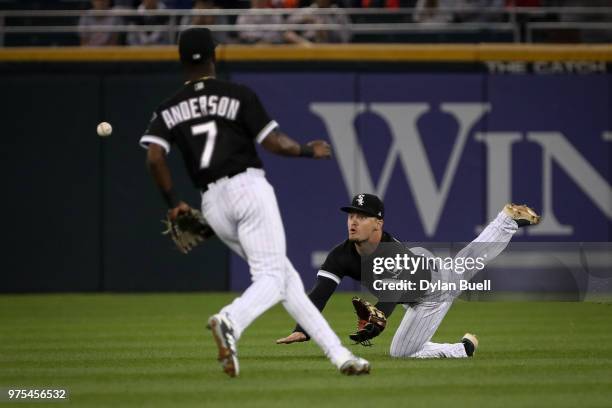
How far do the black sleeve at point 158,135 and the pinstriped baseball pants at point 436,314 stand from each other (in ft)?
7.43

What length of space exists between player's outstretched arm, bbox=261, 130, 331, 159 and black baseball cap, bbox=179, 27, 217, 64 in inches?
25.3

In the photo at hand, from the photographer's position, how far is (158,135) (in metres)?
7.57

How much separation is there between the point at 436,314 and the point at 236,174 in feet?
6.76

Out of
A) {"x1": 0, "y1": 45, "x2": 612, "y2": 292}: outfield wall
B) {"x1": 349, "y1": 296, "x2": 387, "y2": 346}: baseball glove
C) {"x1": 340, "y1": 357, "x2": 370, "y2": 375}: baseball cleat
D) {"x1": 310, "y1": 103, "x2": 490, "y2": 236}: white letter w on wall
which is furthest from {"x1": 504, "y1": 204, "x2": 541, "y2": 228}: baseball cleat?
{"x1": 310, "y1": 103, "x2": 490, "y2": 236}: white letter w on wall

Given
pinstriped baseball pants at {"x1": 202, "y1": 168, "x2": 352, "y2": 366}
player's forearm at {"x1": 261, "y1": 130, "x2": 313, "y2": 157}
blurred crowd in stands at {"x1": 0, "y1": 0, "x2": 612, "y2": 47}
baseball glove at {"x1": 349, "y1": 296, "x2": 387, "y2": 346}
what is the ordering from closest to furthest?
pinstriped baseball pants at {"x1": 202, "y1": 168, "x2": 352, "y2": 366} → player's forearm at {"x1": 261, "y1": 130, "x2": 313, "y2": 157} → baseball glove at {"x1": 349, "y1": 296, "x2": 387, "y2": 346} → blurred crowd in stands at {"x1": 0, "y1": 0, "x2": 612, "y2": 47}

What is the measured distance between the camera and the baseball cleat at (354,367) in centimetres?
747

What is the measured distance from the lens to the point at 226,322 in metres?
7.22

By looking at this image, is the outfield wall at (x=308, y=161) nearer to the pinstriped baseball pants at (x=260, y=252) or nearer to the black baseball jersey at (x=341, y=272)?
the black baseball jersey at (x=341, y=272)

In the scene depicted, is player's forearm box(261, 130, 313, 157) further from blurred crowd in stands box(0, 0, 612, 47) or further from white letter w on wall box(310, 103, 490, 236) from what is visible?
white letter w on wall box(310, 103, 490, 236)

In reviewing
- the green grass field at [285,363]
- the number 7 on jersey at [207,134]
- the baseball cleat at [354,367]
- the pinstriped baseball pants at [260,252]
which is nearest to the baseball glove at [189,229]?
the pinstriped baseball pants at [260,252]

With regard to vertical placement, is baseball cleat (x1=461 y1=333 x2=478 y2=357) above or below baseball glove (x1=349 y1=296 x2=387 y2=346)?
below

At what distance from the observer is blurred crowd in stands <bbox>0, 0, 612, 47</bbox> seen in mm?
16578

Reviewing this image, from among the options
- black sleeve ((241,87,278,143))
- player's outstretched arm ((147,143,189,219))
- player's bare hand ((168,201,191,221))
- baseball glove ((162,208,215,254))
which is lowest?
baseball glove ((162,208,215,254))

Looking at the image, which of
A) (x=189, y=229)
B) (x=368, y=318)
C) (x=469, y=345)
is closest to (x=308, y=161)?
(x=469, y=345)
